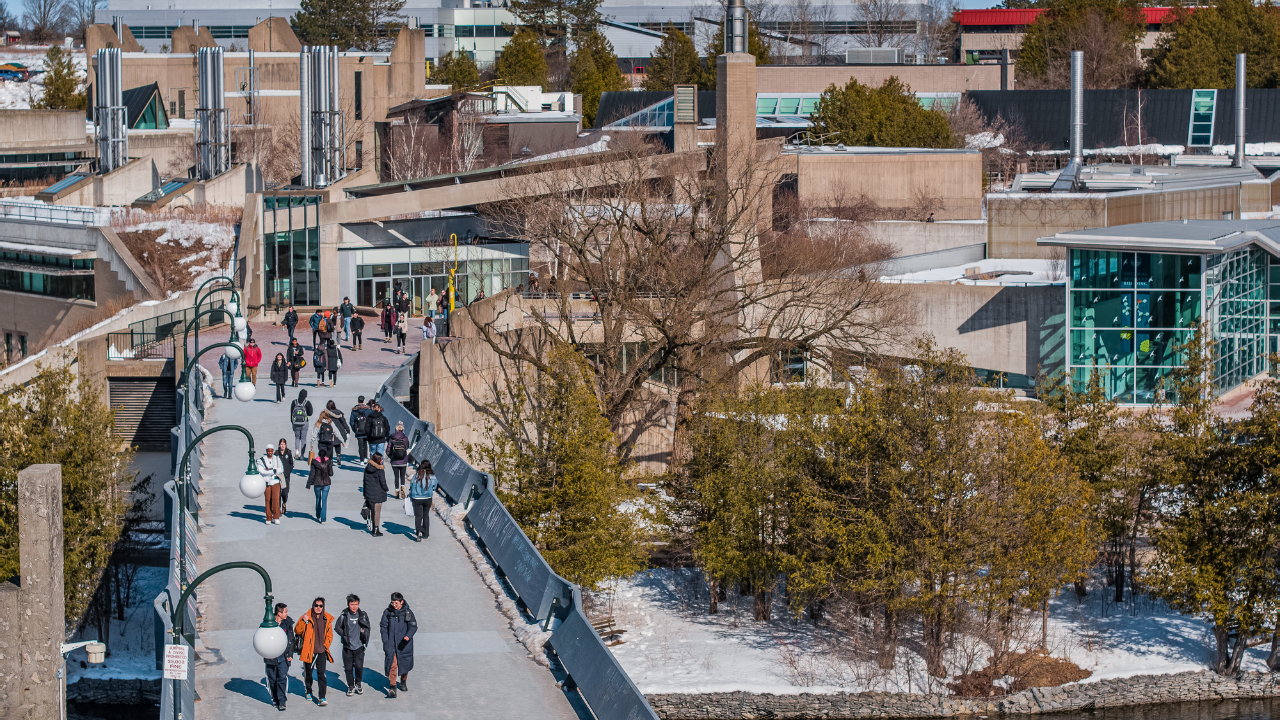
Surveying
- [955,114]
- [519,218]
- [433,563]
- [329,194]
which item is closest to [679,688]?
[433,563]

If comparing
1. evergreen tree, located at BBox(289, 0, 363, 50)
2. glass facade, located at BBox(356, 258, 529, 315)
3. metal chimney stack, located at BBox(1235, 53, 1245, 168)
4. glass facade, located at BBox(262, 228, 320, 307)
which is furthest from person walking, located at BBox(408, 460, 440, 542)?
evergreen tree, located at BBox(289, 0, 363, 50)

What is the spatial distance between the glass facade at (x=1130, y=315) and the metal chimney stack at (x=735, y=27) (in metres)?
18.2

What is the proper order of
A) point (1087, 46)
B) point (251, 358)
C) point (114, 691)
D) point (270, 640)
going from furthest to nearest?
point (1087, 46) → point (251, 358) → point (114, 691) → point (270, 640)

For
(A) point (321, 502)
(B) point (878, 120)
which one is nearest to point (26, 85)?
(B) point (878, 120)

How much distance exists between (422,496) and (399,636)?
21.0ft

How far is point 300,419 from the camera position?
28859 mm

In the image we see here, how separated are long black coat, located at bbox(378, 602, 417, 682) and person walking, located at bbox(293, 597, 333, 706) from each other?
696mm

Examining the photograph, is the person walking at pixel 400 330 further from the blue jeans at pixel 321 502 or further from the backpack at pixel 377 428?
the blue jeans at pixel 321 502

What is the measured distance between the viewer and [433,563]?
2336 cm

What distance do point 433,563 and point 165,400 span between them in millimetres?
18317

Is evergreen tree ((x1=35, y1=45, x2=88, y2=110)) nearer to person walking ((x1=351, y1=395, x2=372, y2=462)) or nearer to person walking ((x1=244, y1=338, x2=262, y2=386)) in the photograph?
person walking ((x1=244, y1=338, x2=262, y2=386))

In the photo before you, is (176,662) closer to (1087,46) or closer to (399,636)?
(399,636)

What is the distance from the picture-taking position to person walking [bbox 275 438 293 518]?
2577 centimetres

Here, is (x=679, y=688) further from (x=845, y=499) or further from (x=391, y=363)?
(x=391, y=363)
